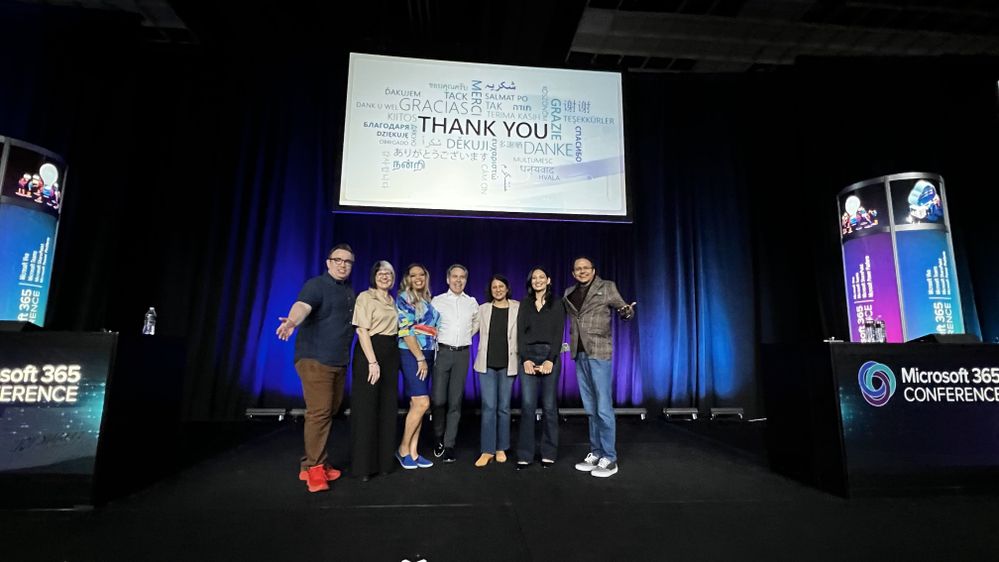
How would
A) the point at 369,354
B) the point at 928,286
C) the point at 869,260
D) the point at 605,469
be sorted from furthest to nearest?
the point at 869,260 < the point at 928,286 < the point at 605,469 < the point at 369,354

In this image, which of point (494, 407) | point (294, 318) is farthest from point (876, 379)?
point (294, 318)

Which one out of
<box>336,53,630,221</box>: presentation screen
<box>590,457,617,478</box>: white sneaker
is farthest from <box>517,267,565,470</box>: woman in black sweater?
<box>336,53,630,221</box>: presentation screen

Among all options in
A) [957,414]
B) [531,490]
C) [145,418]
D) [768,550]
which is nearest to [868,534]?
[768,550]

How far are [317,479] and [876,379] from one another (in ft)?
9.90

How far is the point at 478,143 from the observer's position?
3.80 m

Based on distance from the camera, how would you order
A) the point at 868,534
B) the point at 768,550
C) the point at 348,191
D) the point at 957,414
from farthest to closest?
1. the point at 348,191
2. the point at 957,414
3. the point at 868,534
4. the point at 768,550

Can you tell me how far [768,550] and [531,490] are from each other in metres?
1.08

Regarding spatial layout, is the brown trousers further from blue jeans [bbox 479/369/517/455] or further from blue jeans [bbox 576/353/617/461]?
blue jeans [bbox 576/353/617/461]

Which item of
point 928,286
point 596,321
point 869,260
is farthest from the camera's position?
point 869,260

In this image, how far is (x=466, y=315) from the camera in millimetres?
2893

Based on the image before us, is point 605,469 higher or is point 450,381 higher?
point 450,381

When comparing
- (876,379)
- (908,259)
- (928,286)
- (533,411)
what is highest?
(908,259)

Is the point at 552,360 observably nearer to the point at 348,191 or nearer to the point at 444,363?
the point at 444,363

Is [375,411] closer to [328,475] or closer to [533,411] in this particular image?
[328,475]
